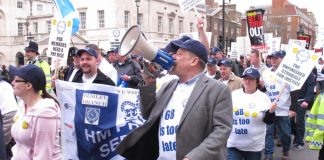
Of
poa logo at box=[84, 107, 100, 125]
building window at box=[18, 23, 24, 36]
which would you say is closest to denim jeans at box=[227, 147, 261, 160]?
poa logo at box=[84, 107, 100, 125]

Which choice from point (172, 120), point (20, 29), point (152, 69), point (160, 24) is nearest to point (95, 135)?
point (172, 120)

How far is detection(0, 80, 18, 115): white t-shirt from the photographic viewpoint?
500 cm

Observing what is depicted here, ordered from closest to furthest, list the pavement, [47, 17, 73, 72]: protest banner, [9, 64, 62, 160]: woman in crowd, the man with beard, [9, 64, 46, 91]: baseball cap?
[9, 64, 62, 160]: woman in crowd → [9, 64, 46, 91]: baseball cap → the man with beard → [47, 17, 73, 72]: protest banner → the pavement

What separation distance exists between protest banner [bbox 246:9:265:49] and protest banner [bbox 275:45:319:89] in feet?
8.75

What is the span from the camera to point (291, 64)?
7.19 metres

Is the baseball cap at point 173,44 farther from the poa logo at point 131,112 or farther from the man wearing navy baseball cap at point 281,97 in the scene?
the man wearing navy baseball cap at point 281,97

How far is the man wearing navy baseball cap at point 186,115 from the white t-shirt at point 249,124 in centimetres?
250

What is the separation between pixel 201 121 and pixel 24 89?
5.83 feet

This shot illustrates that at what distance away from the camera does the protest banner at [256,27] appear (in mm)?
9930

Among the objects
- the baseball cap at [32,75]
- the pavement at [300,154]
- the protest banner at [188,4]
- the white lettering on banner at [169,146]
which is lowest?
the pavement at [300,154]

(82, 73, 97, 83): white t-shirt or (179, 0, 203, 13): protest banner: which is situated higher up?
(179, 0, 203, 13): protest banner

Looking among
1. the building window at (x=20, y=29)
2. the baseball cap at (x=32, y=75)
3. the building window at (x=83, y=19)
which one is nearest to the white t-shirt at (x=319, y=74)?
the baseball cap at (x=32, y=75)

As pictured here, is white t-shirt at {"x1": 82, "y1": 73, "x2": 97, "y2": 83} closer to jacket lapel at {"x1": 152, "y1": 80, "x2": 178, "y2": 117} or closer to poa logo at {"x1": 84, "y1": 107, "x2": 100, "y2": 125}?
poa logo at {"x1": 84, "y1": 107, "x2": 100, "y2": 125}

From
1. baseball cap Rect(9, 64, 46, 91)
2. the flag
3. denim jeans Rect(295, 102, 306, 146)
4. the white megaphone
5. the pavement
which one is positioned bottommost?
the pavement
